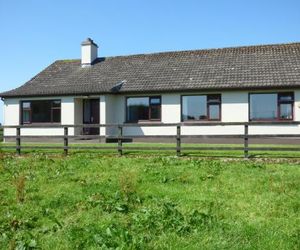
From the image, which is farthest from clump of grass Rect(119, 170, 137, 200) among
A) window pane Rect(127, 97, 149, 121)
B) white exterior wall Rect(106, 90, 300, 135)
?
window pane Rect(127, 97, 149, 121)

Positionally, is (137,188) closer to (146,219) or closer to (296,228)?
(146,219)

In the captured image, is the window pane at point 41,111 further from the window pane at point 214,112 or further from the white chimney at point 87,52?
the window pane at point 214,112

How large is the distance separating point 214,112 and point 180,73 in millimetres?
3447

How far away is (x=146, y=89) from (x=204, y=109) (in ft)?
11.4

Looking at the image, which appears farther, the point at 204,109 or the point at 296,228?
the point at 204,109

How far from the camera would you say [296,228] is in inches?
237

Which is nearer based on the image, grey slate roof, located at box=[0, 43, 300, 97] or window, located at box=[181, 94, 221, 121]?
grey slate roof, located at box=[0, 43, 300, 97]

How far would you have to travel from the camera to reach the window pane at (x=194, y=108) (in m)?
23.2

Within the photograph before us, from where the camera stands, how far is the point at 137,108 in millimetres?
24703

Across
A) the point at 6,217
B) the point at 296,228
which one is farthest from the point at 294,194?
the point at 6,217

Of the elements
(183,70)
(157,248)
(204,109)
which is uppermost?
(183,70)

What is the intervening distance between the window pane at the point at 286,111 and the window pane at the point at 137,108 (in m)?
7.53

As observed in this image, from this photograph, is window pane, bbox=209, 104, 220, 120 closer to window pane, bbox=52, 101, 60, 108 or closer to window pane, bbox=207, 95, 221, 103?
window pane, bbox=207, 95, 221, 103

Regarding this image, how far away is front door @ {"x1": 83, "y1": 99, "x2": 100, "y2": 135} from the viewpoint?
26.2m
